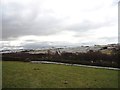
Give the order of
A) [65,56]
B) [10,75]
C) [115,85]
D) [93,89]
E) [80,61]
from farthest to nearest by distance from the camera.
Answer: [65,56], [80,61], [10,75], [115,85], [93,89]

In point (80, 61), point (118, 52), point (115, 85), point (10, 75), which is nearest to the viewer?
point (115, 85)

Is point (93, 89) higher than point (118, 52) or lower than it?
lower

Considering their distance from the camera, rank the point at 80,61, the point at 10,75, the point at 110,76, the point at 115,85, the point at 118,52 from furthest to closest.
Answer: the point at 80,61
the point at 118,52
the point at 110,76
the point at 10,75
the point at 115,85

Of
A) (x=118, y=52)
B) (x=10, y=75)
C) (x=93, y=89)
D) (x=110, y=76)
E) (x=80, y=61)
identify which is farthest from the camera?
(x=80, y=61)

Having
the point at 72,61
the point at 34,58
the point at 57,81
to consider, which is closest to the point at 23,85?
the point at 57,81

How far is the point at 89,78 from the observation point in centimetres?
1011

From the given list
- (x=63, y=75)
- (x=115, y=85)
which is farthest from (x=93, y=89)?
(x=63, y=75)

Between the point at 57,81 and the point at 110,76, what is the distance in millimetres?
3059

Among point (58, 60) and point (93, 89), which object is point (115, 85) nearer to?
point (93, 89)

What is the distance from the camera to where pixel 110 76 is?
1087cm

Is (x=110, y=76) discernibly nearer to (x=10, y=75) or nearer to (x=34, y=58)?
(x=10, y=75)

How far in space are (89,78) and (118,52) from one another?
5839 mm

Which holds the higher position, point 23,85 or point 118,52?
point 118,52

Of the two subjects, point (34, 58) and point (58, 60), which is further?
point (34, 58)
